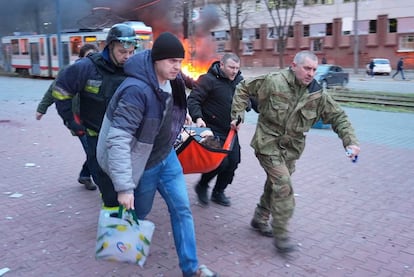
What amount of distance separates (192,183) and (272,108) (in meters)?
2.38

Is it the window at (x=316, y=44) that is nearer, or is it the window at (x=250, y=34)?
the window at (x=316, y=44)

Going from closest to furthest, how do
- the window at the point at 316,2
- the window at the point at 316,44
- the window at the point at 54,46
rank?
the window at the point at 54,46 < the window at the point at 316,2 < the window at the point at 316,44

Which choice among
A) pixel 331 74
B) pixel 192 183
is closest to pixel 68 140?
pixel 192 183

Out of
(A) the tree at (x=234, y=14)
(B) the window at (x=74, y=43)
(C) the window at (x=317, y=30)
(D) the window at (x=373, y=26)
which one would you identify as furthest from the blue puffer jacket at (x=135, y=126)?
(C) the window at (x=317, y=30)

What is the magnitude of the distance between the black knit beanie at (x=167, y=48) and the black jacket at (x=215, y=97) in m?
1.70

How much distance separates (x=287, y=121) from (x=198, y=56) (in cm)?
1578

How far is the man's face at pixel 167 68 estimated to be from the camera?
2.80m

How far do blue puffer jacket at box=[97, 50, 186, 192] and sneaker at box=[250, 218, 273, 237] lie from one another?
1.50 m

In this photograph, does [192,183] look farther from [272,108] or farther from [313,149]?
[313,149]

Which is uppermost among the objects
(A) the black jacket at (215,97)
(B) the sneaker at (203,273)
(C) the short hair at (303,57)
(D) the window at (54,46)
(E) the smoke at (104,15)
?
(E) the smoke at (104,15)

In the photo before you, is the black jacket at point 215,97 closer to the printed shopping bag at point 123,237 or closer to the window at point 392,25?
the printed shopping bag at point 123,237

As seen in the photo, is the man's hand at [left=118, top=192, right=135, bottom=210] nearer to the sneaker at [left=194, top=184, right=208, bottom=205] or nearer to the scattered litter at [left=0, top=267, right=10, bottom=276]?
the scattered litter at [left=0, top=267, right=10, bottom=276]

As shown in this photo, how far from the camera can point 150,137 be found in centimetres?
279

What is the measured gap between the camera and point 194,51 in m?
19.1
